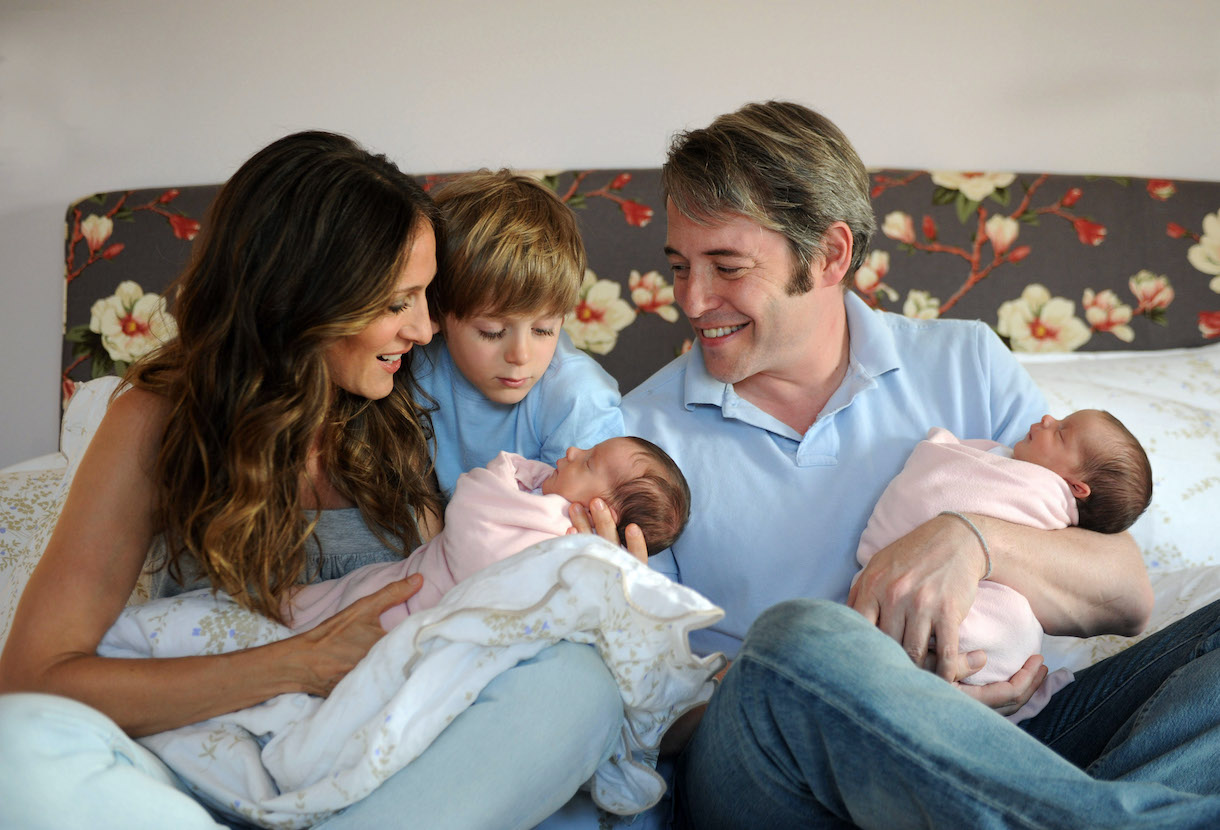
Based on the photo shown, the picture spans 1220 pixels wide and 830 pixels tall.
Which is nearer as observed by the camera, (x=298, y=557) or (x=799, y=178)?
(x=298, y=557)

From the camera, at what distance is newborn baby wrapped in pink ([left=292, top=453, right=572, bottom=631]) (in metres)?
1.42

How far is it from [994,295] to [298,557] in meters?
1.62

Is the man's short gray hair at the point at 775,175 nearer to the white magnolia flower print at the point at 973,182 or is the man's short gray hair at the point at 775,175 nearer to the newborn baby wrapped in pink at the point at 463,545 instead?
the newborn baby wrapped in pink at the point at 463,545

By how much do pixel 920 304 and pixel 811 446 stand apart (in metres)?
0.75

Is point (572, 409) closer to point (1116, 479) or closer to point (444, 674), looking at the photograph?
point (444, 674)

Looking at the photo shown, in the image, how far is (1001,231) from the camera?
2.31 meters

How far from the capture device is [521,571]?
4.06 ft

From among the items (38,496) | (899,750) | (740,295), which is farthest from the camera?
(38,496)

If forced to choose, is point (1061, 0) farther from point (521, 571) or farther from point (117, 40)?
point (117, 40)

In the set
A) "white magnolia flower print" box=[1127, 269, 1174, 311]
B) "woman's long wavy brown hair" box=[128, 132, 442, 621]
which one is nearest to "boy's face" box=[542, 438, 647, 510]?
"woman's long wavy brown hair" box=[128, 132, 442, 621]

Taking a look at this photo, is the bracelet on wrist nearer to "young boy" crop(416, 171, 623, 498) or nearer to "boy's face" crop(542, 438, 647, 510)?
"boy's face" crop(542, 438, 647, 510)

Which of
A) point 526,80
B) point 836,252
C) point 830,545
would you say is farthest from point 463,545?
point 526,80

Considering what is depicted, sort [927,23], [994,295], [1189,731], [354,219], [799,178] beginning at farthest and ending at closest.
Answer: [927,23], [994,295], [799,178], [354,219], [1189,731]

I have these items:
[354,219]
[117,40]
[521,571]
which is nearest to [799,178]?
[354,219]
